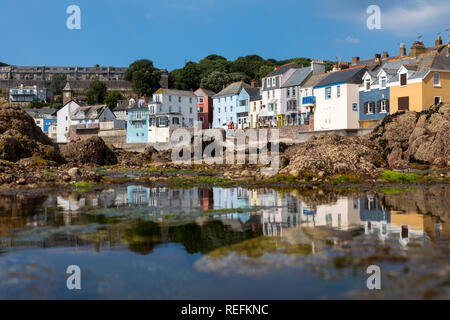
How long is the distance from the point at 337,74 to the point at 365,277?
57.8 m

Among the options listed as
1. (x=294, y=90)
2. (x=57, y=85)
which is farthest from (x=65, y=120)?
(x=57, y=85)

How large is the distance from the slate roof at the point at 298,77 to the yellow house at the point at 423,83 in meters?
24.9

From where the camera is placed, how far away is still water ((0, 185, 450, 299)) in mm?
7871

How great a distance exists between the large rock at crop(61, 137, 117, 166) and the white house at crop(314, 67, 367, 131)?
29.0 metres

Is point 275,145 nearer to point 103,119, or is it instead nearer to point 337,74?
point 337,74

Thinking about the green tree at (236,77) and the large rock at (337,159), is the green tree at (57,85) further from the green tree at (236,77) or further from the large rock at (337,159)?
the large rock at (337,159)

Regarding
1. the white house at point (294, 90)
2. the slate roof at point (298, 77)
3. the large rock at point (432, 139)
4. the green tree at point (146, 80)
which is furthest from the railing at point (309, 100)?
the green tree at point (146, 80)

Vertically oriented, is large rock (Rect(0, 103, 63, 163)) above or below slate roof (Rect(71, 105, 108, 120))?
below

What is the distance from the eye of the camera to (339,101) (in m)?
58.8

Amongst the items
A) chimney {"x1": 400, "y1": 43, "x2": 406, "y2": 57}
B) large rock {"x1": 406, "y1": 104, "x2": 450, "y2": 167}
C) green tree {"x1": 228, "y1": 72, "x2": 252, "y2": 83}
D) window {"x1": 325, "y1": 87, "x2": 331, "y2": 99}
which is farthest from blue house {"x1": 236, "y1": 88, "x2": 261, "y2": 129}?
large rock {"x1": 406, "y1": 104, "x2": 450, "y2": 167}

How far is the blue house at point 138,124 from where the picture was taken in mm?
98938

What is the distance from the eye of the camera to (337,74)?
62.6 metres

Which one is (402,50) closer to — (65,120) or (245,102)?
(245,102)

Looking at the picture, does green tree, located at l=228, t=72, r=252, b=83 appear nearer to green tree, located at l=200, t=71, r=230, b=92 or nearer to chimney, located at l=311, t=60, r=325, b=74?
green tree, located at l=200, t=71, r=230, b=92
